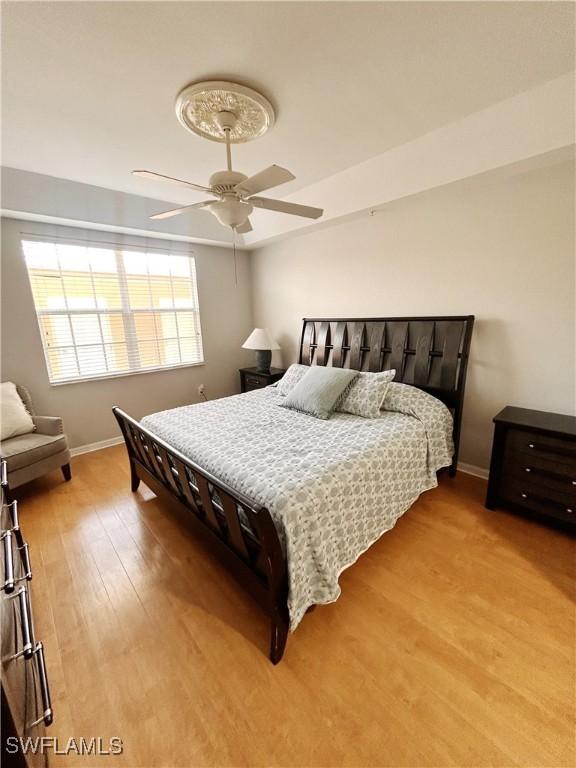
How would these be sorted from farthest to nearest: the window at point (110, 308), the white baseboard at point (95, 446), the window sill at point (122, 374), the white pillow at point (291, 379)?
the white baseboard at point (95, 446) < the window sill at point (122, 374) < the window at point (110, 308) < the white pillow at point (291, 379)

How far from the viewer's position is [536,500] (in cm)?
211

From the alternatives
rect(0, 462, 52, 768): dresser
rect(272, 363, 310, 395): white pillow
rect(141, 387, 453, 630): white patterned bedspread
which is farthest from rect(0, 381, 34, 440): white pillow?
rect(272, 363, 310, 395): white pillow

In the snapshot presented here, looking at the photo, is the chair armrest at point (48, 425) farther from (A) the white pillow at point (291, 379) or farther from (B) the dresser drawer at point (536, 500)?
(B) the dresser drawer at point (536, 500)

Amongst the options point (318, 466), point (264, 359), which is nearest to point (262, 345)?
point (264, 359)

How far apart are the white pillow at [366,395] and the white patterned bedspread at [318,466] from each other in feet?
0.28

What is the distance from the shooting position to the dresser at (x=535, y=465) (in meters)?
1.96

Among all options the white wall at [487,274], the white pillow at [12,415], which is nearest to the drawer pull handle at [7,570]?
the white pillow at [12,415]

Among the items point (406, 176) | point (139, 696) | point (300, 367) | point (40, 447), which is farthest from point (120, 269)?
point (139, 696)

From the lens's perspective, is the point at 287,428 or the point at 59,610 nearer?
the point at 59,610

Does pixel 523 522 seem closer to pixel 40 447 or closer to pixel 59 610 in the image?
pixel 59 610

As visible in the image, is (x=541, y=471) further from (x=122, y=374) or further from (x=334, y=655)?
(x=122, y=374)

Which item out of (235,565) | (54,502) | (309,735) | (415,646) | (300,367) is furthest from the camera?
(300,367)

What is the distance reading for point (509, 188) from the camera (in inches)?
89.5

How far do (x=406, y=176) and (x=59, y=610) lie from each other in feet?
11.9
